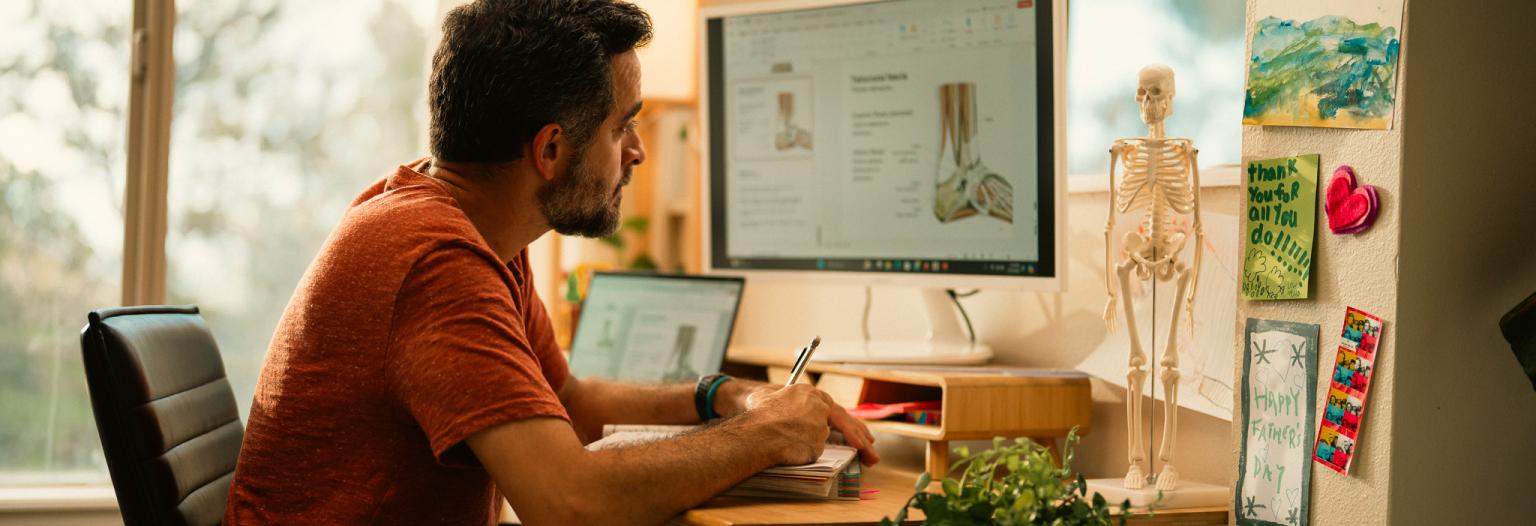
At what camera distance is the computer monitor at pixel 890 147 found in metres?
1.68

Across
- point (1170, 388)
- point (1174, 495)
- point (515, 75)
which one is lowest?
point (1174, 495)

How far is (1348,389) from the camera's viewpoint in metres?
1.16

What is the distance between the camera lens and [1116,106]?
6.14 ft

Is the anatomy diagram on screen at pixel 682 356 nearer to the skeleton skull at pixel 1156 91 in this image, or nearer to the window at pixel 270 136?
the skeleton skull at pixel 1156 91

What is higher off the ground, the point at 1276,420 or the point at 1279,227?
the point at 1279,227

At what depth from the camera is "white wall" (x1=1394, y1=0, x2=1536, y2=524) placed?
1106mm

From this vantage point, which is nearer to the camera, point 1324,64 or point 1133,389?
point 1324,64

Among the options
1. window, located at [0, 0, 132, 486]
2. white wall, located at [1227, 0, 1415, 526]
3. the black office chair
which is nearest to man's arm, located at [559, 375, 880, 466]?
white wall, located at [1227, 0, 1415, 526]

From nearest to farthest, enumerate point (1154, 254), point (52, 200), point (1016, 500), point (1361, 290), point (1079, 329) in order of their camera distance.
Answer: point (1016, 500), point (1361, 290), point (1154, 254), point (1079, 329), point (52, 200)

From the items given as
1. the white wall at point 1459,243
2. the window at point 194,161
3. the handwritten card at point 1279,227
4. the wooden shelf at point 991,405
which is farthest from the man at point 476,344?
the window at point 194,161

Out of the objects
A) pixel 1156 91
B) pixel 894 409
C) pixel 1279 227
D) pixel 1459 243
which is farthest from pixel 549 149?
pixel 1459 243

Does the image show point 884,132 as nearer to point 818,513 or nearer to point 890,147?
point 890,147

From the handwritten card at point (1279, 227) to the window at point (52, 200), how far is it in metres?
2.37

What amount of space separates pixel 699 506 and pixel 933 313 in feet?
2.41
